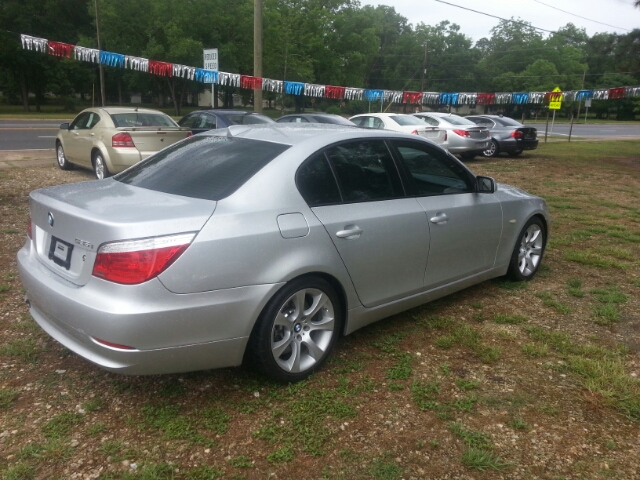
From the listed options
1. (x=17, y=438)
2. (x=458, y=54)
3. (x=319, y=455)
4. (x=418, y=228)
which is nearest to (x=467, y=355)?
(x=418, y=228)

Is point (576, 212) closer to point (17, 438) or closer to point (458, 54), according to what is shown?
point (17, 438)

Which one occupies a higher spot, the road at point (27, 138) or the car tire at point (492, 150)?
the car tire at point (492, 150)

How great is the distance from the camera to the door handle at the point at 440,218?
161 inches

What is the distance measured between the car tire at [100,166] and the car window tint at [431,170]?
7546mm

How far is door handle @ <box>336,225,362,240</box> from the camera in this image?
344cm

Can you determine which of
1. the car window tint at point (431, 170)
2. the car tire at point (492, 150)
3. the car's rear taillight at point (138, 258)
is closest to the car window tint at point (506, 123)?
the car tire at point (492, 150)

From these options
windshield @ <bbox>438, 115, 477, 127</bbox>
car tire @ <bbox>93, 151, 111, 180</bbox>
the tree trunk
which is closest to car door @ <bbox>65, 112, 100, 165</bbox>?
car tire @ <bbox>93, 151, 111, 180</bbox>

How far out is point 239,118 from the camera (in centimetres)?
1255

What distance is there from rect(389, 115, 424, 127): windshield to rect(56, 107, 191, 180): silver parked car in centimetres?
723

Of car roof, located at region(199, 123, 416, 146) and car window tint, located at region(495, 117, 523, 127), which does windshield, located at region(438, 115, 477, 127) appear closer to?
car window tint, located at region(495, 117, 523, 127)

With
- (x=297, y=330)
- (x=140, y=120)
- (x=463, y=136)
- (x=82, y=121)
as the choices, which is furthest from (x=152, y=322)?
(x=463, y=136)

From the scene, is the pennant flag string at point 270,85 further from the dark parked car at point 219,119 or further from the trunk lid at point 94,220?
the trunk lid at point 94,220

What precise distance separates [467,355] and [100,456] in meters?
2.39

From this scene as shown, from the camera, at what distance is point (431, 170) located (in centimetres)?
437
